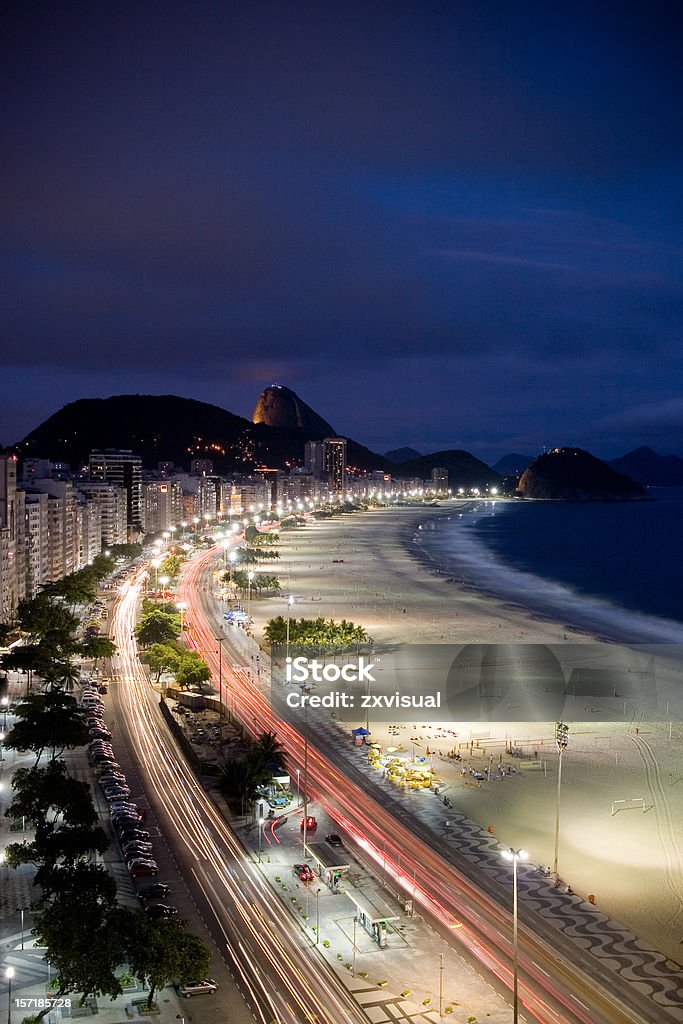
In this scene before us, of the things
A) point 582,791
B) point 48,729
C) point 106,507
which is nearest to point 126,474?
point 106,507

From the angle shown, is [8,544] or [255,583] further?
[255,583]

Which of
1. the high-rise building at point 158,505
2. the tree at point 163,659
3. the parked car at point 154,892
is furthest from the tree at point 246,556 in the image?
the parked car at point 154,892

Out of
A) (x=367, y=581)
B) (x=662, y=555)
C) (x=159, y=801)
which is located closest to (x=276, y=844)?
(x=159, y=801)

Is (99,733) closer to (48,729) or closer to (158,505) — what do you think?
(48,729)

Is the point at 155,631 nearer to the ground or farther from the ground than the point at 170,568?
nearer to the ground

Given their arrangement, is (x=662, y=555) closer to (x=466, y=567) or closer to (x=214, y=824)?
(x=466, y=567)

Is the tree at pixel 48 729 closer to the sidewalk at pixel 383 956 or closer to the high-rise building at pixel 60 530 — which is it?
the sidewalk at pixel 383 956

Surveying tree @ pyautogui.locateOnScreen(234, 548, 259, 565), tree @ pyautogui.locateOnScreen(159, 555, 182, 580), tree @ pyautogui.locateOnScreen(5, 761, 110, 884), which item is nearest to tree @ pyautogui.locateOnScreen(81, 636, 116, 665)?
tree @ pyautogui.locateOnScreen(5, 761, 110, 884)
